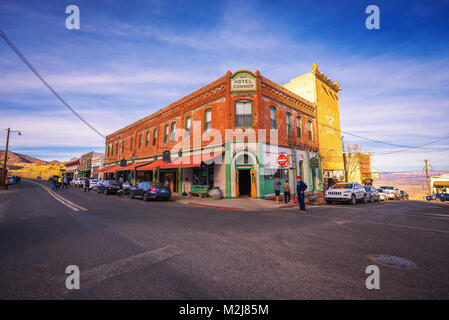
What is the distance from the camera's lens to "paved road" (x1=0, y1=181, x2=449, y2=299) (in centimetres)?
254

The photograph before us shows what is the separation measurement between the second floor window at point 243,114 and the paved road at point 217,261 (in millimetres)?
10840

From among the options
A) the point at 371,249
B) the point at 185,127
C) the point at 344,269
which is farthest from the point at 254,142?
the point at 344,269

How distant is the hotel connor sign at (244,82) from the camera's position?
627 inches

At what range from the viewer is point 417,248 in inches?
170

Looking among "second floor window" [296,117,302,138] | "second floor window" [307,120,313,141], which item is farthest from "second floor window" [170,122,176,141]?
"second floor window" [307,120,313,141]

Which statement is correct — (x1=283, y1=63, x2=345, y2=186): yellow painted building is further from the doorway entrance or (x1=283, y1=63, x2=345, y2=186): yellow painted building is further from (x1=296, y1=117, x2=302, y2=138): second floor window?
the doorway entrance

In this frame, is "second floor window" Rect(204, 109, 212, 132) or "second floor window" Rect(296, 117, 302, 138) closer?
"second floor window" Rect(204, 109, 212, 132)

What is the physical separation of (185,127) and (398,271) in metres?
18.9

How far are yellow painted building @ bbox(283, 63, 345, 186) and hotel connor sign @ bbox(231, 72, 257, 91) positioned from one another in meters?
10.1

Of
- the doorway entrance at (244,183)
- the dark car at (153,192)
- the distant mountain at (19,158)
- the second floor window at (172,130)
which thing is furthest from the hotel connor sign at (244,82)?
the distant mountain at (19,158)

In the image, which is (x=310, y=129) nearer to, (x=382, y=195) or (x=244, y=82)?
(x=244, y=82)

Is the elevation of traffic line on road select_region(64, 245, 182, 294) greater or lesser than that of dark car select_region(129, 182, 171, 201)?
lesser
